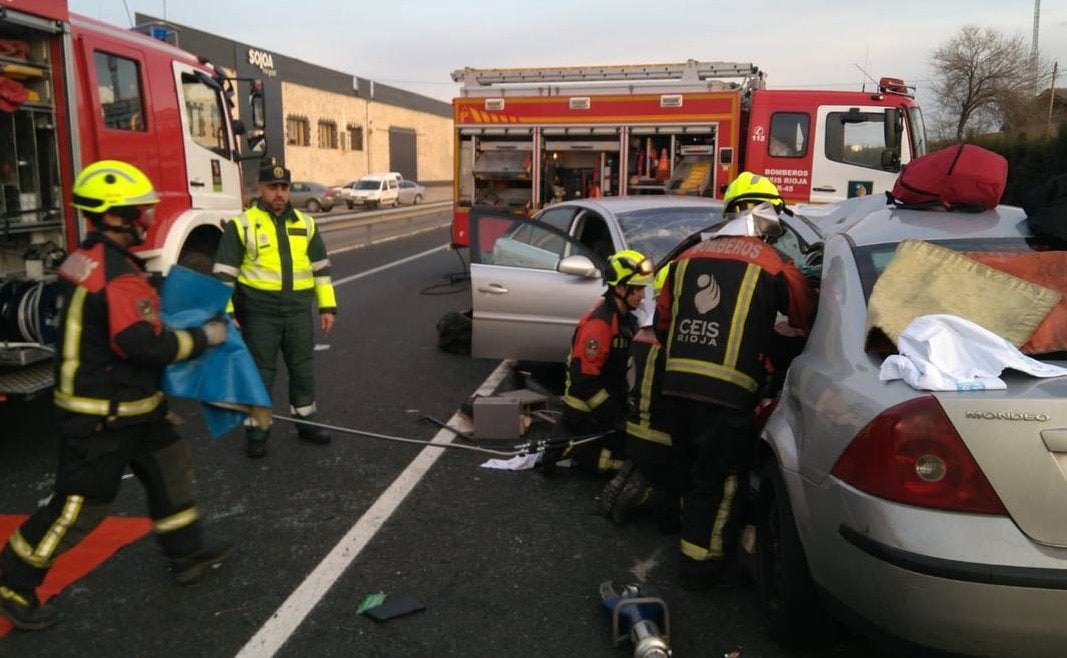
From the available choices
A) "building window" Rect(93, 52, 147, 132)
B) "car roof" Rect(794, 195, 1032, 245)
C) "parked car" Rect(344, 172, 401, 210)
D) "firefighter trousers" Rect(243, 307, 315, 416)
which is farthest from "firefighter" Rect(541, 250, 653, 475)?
"parked car" Rect(344, 172, 401, 210)

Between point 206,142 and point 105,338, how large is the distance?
4.98m

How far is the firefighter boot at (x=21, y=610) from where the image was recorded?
3223 millimetres

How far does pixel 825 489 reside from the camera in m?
2.54

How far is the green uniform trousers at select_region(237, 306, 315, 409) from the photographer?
207 inches

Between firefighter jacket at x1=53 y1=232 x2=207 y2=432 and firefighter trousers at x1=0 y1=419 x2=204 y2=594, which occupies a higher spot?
firefighter jacket at x1=53 y1=232 x2=207 y2=432

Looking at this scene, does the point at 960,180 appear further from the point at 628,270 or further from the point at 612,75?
the point at 612,75

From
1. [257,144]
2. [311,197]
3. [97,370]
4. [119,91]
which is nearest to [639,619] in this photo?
[97,370]

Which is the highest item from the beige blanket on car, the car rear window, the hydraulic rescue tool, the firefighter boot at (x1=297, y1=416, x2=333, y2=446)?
the car rear window

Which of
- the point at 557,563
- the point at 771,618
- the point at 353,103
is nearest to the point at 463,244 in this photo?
Answer: the point at 557,563

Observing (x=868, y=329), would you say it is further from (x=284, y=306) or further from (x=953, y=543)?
(x=284, y=306)

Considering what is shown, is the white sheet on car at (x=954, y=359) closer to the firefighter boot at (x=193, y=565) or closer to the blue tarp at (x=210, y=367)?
the blue tarp at (x=210, y=367)

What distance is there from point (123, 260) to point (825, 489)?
2.64 meters

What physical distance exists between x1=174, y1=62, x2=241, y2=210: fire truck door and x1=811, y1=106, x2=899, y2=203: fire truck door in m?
7.04

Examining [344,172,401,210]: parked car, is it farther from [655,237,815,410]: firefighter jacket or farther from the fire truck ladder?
[655,237,815,410]: firefighter jacket
